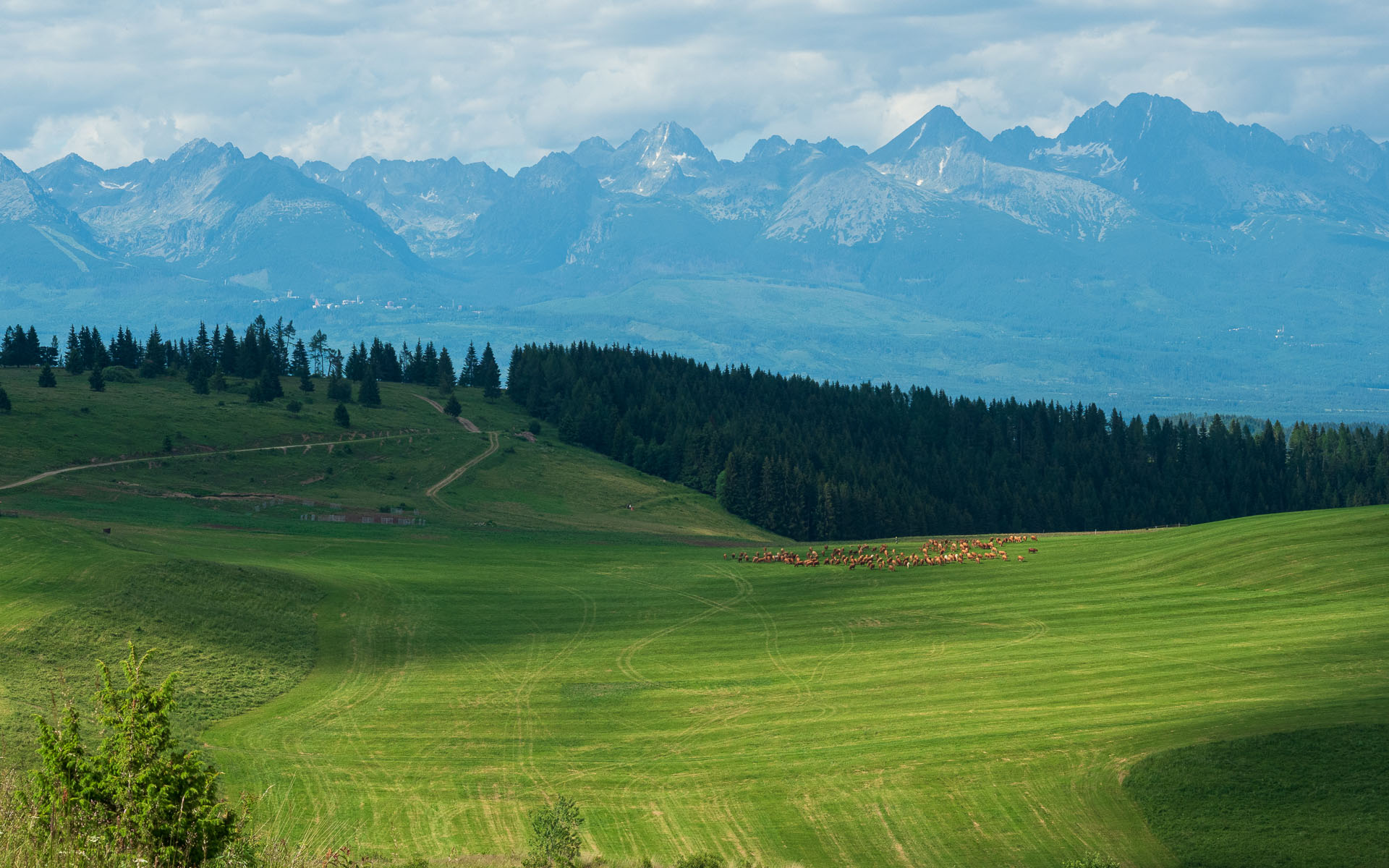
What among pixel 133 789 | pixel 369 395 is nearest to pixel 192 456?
pixel 369 395

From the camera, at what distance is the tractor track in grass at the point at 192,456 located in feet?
384

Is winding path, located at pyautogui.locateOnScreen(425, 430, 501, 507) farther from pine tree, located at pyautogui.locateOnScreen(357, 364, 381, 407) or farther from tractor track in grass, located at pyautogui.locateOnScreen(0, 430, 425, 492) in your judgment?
pine tree, located at pyautogui.locateOnScreen(357, 364, 381, 407)

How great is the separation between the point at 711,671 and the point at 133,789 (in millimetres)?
48351

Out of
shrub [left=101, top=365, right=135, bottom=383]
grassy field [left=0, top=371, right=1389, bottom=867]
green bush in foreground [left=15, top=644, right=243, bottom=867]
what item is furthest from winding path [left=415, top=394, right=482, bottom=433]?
green bush in foreground [left=15, top=644, right=243, bottom=867]

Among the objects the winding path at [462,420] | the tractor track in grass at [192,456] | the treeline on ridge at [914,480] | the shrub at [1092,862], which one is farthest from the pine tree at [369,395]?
the shrub at [1092,862]

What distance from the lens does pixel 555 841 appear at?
36.7 meters

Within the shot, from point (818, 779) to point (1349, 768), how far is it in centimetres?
2003

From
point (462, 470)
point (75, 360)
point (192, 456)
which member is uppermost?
point (75, 360)

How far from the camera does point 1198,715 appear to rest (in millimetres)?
52000

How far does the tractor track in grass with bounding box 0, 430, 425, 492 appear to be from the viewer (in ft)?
384

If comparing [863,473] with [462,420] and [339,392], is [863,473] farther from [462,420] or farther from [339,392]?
[339,392]

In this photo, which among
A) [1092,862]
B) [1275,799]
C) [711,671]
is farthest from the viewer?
[711,671]

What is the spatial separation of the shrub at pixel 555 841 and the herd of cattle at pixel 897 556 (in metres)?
59.3

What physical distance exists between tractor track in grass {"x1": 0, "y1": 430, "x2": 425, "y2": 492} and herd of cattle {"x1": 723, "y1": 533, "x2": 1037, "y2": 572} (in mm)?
64204
